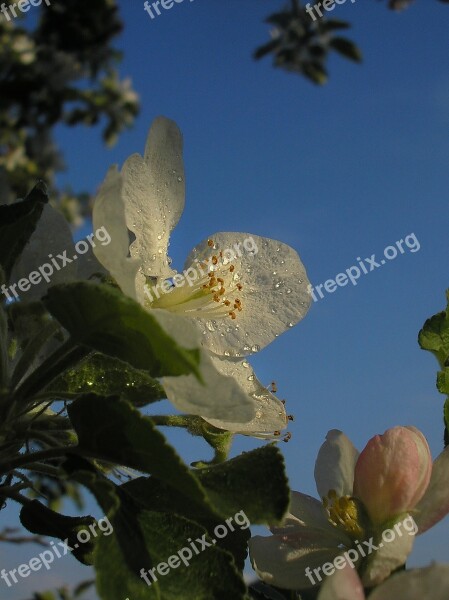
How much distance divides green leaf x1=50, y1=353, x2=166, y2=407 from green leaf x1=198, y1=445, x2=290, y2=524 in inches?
7.4

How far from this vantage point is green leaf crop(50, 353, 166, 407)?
873 mm

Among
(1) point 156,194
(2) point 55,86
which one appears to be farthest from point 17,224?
(2) point 55,86

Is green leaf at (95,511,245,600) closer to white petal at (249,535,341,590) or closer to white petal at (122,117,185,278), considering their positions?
white petal at (249,535,341,590)

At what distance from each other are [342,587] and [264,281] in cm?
44

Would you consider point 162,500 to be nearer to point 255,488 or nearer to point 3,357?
point 255,488

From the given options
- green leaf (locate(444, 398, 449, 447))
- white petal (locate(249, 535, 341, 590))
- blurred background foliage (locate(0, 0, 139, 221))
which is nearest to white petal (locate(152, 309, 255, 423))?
white petal (locate(249, 535, 341, 590))

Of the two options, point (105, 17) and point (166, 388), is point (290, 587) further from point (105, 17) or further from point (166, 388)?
point (105, 17)

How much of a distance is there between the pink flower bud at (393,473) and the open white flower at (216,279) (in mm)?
118

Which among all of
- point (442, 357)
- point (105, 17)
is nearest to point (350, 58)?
point (105, 17)

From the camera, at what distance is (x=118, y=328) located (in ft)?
2.17

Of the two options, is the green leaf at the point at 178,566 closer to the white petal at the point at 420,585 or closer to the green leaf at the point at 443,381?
the white petal at the point at 420,585

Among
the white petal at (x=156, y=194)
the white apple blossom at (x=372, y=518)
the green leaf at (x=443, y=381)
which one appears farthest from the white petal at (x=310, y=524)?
the white petal at (x=156, y=194)

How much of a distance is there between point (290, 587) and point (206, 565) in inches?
7.7

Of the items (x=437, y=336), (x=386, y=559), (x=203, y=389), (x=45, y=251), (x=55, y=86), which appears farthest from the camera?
(x=55, y=86)
